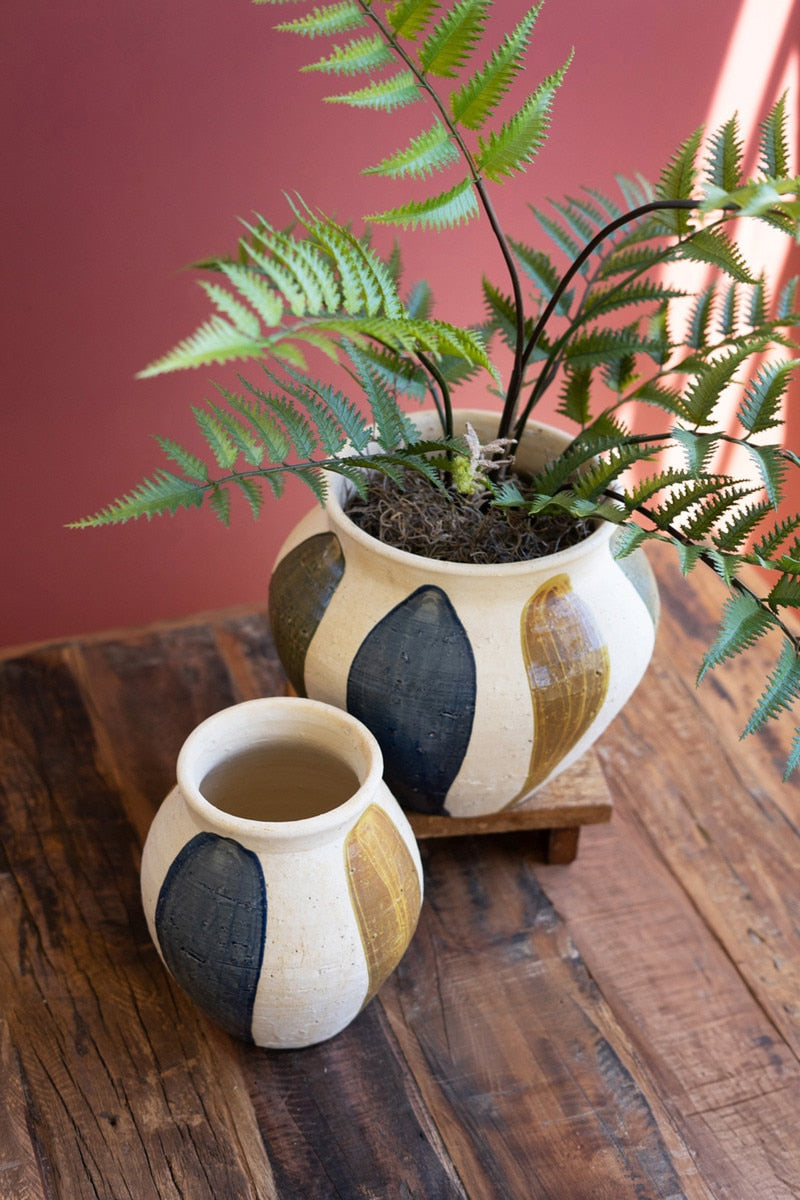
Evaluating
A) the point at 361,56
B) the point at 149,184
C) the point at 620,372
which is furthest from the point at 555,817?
the point at 149,184

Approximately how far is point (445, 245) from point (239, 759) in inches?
26.3

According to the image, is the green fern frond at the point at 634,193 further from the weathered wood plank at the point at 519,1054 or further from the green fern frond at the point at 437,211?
the weathered wood plank at the point at 519,1054

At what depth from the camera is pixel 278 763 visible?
84 cm

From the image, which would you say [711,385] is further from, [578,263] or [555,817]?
[555,817]

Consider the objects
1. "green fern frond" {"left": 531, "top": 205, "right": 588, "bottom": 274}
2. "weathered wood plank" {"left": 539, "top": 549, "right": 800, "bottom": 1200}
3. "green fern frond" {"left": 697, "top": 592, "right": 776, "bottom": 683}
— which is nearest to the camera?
"green fern frond" {"left": 697, "top": 592, "right": 776, "bottom": 683}

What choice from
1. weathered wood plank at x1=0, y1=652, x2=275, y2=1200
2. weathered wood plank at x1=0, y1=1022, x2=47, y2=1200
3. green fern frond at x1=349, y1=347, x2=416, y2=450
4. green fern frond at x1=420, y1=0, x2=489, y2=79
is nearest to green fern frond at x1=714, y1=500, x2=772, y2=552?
green fern frond at x1=349, y1=347, x2=416, y2=450

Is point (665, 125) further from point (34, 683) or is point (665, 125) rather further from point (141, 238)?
point (34, 683)

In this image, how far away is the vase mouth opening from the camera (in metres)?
0.75

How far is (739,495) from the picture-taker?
2.39 feet

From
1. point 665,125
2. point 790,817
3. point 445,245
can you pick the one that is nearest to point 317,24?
point 445,245

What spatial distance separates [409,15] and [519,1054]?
706mm

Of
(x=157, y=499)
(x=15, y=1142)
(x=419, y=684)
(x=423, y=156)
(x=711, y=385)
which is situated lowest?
(x=15, y=1142)

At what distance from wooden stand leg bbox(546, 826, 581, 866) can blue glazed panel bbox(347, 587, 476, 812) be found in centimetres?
16

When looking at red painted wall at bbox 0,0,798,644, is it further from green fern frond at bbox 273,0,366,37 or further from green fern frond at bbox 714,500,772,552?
green fern frond at bbox 714,500,772,552
